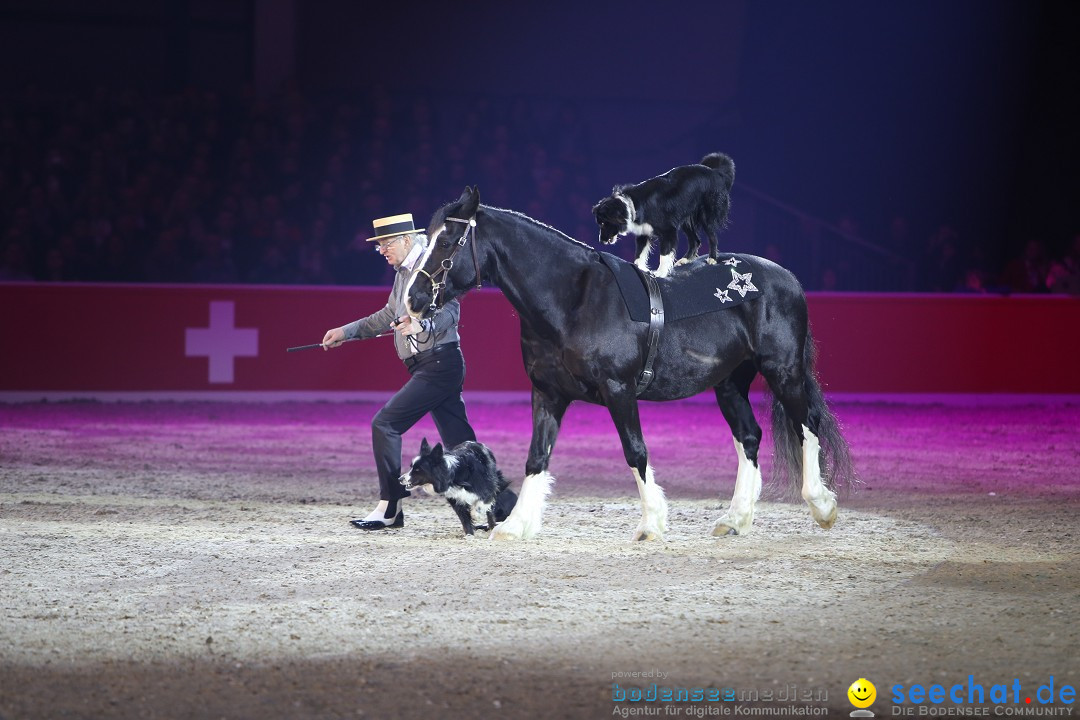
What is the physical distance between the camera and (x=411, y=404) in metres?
7.66

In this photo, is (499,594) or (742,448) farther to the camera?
(742,448)

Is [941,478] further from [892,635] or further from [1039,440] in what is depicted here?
[892,635]

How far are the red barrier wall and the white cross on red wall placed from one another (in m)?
0.01

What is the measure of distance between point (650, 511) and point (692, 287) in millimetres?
1367

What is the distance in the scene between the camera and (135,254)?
16.2m

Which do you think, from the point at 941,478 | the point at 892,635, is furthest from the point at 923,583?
the point at 941,478

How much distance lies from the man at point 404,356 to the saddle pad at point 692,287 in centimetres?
112

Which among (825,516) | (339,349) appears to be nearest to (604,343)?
(825,516)

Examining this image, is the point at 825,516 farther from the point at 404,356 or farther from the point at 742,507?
the point at 404,356

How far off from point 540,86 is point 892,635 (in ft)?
50.8

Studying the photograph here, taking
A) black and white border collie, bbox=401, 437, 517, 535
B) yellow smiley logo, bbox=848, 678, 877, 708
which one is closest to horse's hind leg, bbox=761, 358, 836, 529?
black and white border collie, bbox=401, 437, 517, 535

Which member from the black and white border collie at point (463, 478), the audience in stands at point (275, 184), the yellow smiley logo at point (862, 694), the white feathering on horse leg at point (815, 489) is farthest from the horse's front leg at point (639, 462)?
the audience in stands at point (275, 184)

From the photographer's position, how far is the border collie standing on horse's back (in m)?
7.08

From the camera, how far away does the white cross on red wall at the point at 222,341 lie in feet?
49.0
